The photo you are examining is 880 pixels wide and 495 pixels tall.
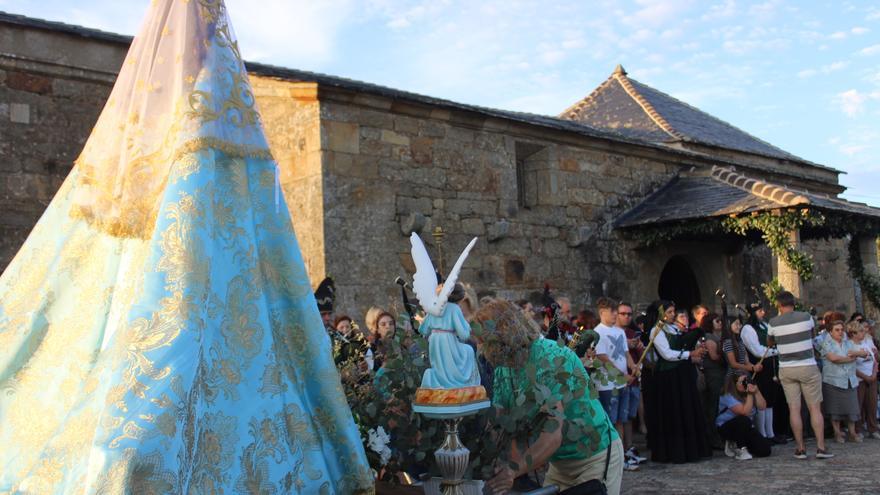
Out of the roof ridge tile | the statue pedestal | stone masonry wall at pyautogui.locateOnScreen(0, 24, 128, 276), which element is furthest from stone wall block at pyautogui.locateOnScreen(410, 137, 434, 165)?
the statue pedestal

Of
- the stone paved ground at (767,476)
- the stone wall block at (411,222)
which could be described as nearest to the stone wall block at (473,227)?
the stone wall block at (411,222)

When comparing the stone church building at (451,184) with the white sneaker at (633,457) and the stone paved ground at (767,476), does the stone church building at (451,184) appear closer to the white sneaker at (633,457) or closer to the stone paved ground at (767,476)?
the white sneaker at (633,457)

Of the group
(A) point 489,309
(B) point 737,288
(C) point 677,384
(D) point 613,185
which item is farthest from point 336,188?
(B) point 737,288

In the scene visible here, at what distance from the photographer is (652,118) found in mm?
17516

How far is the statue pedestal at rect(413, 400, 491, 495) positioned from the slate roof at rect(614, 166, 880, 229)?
10.0 meters

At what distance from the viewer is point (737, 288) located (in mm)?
15242

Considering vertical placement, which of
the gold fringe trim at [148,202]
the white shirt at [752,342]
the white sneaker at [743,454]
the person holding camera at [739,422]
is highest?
the gold fringe trim at [148,202]

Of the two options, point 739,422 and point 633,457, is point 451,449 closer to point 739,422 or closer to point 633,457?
point 633,457

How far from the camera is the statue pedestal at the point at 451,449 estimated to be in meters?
3.03

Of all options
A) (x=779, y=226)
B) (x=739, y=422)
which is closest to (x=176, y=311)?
(x=739, y=422)

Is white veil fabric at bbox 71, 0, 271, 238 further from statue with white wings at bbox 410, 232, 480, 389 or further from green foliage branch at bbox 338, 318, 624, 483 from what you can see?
green foliage branch at bbox 338, 318, 624, 483

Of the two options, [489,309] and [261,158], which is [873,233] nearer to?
[489,309]

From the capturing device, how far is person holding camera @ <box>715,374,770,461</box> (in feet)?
28.1

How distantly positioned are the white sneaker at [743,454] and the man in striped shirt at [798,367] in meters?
0.45
